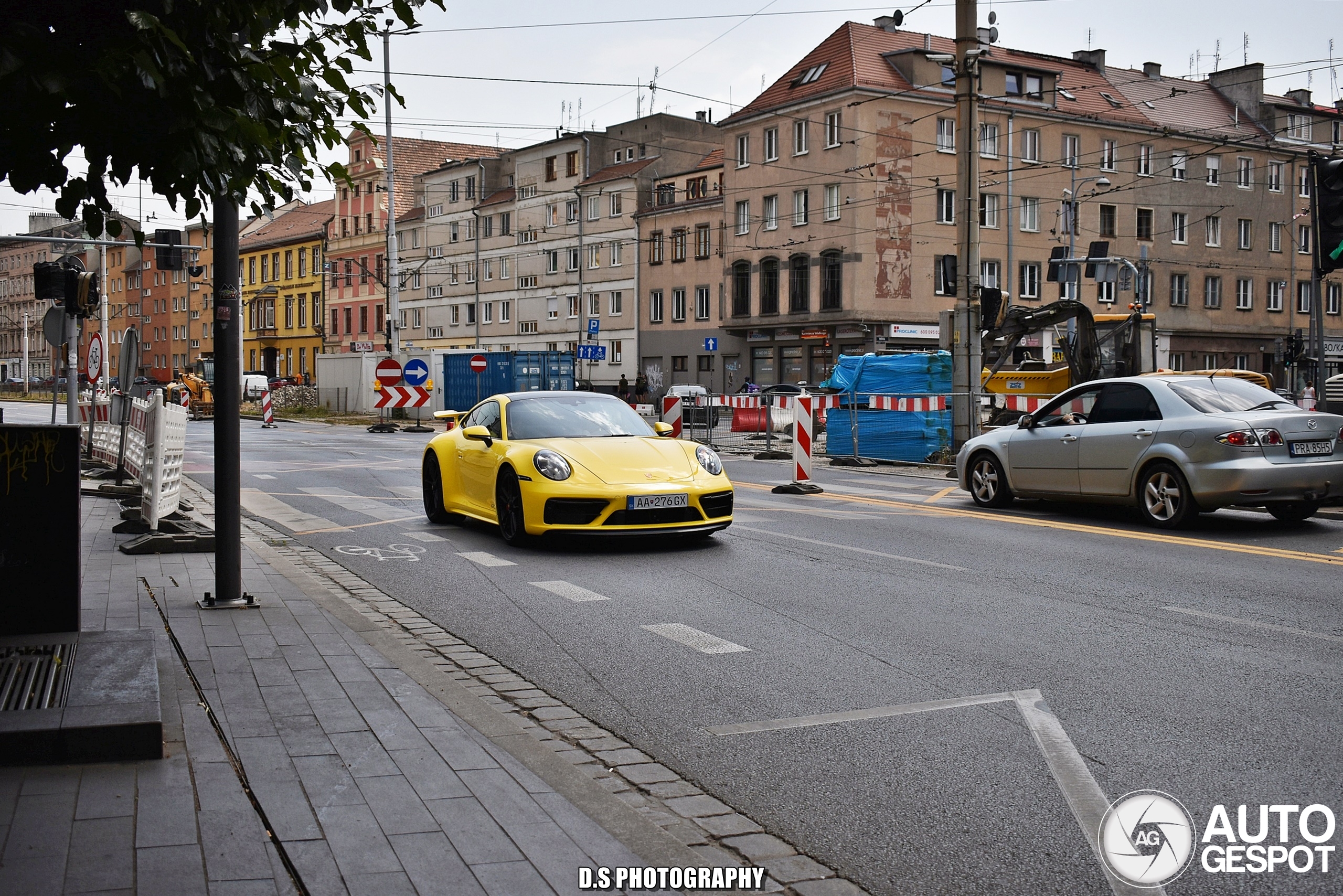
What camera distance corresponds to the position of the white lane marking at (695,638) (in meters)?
7.04

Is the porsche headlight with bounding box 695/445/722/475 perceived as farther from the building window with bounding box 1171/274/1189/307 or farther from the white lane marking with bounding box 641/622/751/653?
the building window with bounding box 1171/274/1189/307

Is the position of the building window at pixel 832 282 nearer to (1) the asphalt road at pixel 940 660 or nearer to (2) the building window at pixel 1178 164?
(2) the building window at pixel 1178 164

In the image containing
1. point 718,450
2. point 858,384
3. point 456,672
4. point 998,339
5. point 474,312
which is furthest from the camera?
point 474,312

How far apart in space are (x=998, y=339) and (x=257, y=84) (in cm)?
2391

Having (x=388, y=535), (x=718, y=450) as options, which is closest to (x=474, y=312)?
(x=718, y=450)

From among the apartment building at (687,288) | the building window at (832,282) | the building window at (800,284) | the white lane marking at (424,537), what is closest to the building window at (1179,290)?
the building window at (832,282)

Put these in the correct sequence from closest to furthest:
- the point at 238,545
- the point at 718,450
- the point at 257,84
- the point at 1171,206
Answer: the point at 257,84
the point at 238,545
the point at 718,450
the point at 1171,206

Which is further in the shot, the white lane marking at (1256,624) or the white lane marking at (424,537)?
the white lane marking at (424,537)

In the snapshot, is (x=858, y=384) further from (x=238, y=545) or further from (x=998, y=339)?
(x=238, y=545)

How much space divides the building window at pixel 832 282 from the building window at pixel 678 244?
11.1m

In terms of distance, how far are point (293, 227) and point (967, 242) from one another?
85965mm

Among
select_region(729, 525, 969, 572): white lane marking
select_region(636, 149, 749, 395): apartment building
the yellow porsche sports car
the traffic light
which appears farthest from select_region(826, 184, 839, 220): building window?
select_region(729, 525, 969, 572): white lane marking

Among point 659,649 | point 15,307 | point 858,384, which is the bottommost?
point 659,649

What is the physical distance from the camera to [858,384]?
25141 millimetres
